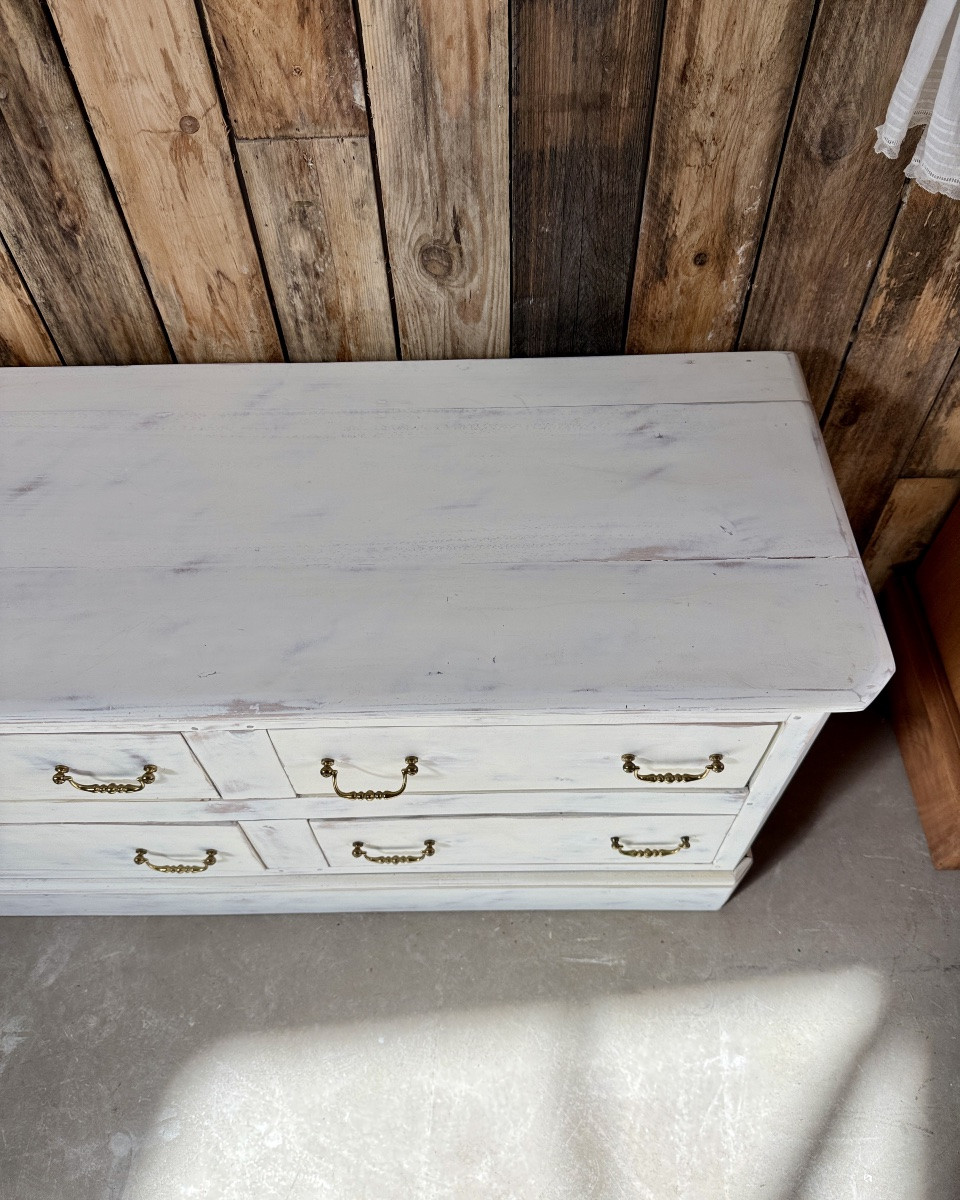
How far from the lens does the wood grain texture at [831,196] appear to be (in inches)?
36.4

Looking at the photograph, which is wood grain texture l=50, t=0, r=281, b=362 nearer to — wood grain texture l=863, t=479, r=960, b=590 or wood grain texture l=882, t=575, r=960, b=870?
wood grain texture l=863, t=479, r=960, b=590

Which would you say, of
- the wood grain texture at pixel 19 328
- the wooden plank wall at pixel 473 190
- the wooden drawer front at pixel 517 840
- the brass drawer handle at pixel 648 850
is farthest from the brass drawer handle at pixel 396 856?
the wood grain texture at pixel 19 328

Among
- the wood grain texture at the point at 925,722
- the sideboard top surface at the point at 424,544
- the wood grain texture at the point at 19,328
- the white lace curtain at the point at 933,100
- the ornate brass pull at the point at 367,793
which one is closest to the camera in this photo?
the white lace curtain at the point at 933,100

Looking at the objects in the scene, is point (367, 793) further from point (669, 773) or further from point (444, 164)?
point (444, 164)

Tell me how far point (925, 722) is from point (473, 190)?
114 centimetres

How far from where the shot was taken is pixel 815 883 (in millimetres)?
1426

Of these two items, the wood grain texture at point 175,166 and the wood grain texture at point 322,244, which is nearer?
the wood grain texture at point 175,166

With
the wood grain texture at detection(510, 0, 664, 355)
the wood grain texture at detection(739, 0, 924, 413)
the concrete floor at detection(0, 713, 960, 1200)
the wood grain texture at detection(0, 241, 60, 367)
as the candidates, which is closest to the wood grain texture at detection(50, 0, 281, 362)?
the wood grain texture at detection(0, 241, 60, 367)

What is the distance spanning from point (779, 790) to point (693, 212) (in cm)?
73

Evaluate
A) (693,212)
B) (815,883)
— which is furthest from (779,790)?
(693,212)

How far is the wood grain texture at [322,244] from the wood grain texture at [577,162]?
7.3 inches

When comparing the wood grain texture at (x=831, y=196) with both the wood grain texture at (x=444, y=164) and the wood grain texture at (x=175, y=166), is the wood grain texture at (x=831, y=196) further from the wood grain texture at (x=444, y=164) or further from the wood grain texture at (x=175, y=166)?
the wood grain texture at (x=175, y=166)

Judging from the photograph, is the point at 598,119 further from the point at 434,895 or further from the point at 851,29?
the point at 434,895

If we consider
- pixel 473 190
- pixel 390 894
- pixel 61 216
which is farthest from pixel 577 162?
pixel 390 894
